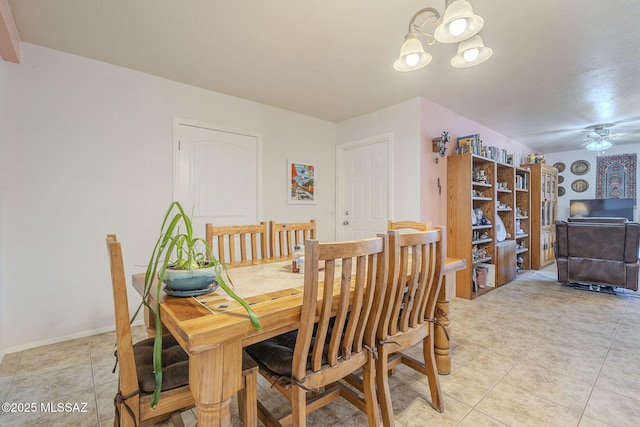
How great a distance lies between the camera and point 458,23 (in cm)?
140

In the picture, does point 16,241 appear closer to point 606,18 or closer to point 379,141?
point 379,141

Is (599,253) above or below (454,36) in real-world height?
below

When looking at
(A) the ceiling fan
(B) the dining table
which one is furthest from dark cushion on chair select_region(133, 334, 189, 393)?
(A) the ceiling fan

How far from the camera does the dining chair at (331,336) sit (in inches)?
39.7

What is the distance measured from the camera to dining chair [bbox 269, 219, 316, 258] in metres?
2.31

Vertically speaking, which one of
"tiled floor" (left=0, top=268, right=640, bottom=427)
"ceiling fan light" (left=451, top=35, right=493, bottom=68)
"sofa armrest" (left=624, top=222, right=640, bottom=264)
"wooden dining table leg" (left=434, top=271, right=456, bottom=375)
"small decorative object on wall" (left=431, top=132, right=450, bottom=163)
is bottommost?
"tiled floor" (left=0, top=268, right=640, bottom=427)

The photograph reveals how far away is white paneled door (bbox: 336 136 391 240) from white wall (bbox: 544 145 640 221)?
573cm

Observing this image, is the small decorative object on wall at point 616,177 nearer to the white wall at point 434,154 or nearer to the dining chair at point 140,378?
the white wall at point 434,154

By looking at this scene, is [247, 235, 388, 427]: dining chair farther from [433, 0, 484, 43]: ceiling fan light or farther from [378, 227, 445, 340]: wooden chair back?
[433, 0, 484, 43]: ceiling fan light

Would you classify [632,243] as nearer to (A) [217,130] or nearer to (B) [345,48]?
(B) [345,48]

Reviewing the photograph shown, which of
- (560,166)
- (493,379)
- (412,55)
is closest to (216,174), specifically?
(412,55)

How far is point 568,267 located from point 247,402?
450 cm

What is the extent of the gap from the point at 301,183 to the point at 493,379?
285 cm

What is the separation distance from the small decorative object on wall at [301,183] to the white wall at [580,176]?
21.0ft
